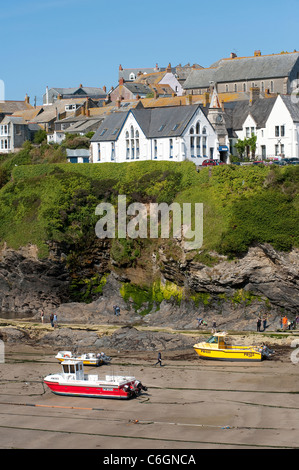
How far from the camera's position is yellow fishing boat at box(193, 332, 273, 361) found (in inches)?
1885

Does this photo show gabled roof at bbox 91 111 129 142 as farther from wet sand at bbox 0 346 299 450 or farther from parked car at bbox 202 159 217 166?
wet sand at bbox 0 346 299 450

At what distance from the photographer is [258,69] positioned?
10612 cm

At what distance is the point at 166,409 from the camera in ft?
126

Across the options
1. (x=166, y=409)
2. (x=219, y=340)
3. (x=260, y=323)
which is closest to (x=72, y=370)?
(x=166, y=409)

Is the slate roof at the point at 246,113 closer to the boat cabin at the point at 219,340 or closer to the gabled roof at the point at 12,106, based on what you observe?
the boat cabin at the point at 219,340

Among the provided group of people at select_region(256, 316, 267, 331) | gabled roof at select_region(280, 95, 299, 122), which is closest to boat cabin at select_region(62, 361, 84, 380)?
group of people at select_region(256, 316, 267, 331)

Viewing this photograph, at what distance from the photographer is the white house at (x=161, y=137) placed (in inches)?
2835

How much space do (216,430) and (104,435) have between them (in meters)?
4.97

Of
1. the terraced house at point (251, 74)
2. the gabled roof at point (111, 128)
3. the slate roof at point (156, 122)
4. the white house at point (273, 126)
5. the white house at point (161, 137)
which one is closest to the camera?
the white house at point (161, 137)

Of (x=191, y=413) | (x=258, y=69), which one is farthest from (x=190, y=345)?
(x=258, y=69)

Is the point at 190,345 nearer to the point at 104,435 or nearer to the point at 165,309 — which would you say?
the point at 165,309
